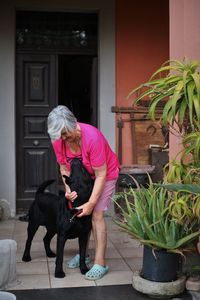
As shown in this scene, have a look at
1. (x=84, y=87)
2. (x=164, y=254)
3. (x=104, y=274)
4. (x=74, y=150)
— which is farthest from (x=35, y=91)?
(x=164, y=254)

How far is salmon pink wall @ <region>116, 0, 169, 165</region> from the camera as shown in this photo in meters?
7.66

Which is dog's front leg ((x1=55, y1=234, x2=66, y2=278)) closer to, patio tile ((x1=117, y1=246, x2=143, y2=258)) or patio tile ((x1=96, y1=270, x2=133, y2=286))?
patio tile ((x1=96, y1=270, x2=133, y2=286))

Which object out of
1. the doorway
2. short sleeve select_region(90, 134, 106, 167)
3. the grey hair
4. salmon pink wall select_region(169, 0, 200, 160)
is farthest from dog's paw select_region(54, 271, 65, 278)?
the doorway

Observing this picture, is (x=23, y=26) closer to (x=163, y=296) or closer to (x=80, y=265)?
(x=80, y=265)

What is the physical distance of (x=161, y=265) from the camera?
414 centimetres

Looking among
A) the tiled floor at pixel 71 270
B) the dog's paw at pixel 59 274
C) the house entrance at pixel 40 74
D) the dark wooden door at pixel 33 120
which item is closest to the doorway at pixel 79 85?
the house entrance at pixel 40 74

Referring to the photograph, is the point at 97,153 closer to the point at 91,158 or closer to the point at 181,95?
the point at 91,158

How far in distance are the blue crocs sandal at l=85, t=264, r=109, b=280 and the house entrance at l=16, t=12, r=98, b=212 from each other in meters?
3.29

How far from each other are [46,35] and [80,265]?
13.5ft

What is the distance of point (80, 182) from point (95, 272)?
827mm

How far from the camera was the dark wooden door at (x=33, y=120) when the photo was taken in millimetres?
7734

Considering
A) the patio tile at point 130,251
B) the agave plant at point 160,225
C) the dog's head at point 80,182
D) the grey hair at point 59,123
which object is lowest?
the patio tile at point 130,251

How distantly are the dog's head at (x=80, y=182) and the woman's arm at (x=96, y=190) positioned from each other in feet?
0.22

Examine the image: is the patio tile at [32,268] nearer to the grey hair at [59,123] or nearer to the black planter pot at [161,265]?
the black planter pot at [161,265]
